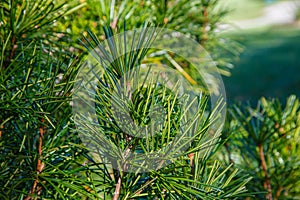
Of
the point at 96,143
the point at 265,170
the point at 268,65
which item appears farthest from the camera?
the point at 268,65

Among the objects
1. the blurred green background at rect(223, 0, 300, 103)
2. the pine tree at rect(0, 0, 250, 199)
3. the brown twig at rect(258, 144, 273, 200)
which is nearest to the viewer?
the pine tree at rect(0, 0, 250, 199)

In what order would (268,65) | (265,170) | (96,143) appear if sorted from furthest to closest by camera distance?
(268,65)
(265,170)
(96,143)

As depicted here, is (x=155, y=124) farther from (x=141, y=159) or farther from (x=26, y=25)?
(x=26, y=25)

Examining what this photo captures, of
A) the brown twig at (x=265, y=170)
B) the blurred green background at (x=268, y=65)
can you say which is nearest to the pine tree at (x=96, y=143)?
the brown twig at (x=265, y=170)

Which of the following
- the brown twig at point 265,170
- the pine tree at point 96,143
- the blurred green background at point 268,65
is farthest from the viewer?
the blurred green background at point 268,65

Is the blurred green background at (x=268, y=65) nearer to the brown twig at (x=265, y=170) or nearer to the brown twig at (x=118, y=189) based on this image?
the brown twig at (x=265, y=170)

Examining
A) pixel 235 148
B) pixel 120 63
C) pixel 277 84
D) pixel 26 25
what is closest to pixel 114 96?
pixel 120 63

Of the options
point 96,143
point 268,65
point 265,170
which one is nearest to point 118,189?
point 96,143

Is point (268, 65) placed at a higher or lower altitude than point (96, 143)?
higher

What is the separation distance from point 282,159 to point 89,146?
11.1 inches

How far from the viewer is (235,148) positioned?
52 centimetres

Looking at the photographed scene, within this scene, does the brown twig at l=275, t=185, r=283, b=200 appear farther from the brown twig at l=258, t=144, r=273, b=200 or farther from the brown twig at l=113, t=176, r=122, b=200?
the brown twig at l=113, t=176, r=122, b=200

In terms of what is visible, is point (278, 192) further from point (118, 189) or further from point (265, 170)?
point (118, 189)

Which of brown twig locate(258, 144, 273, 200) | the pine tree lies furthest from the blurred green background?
the pine tree
